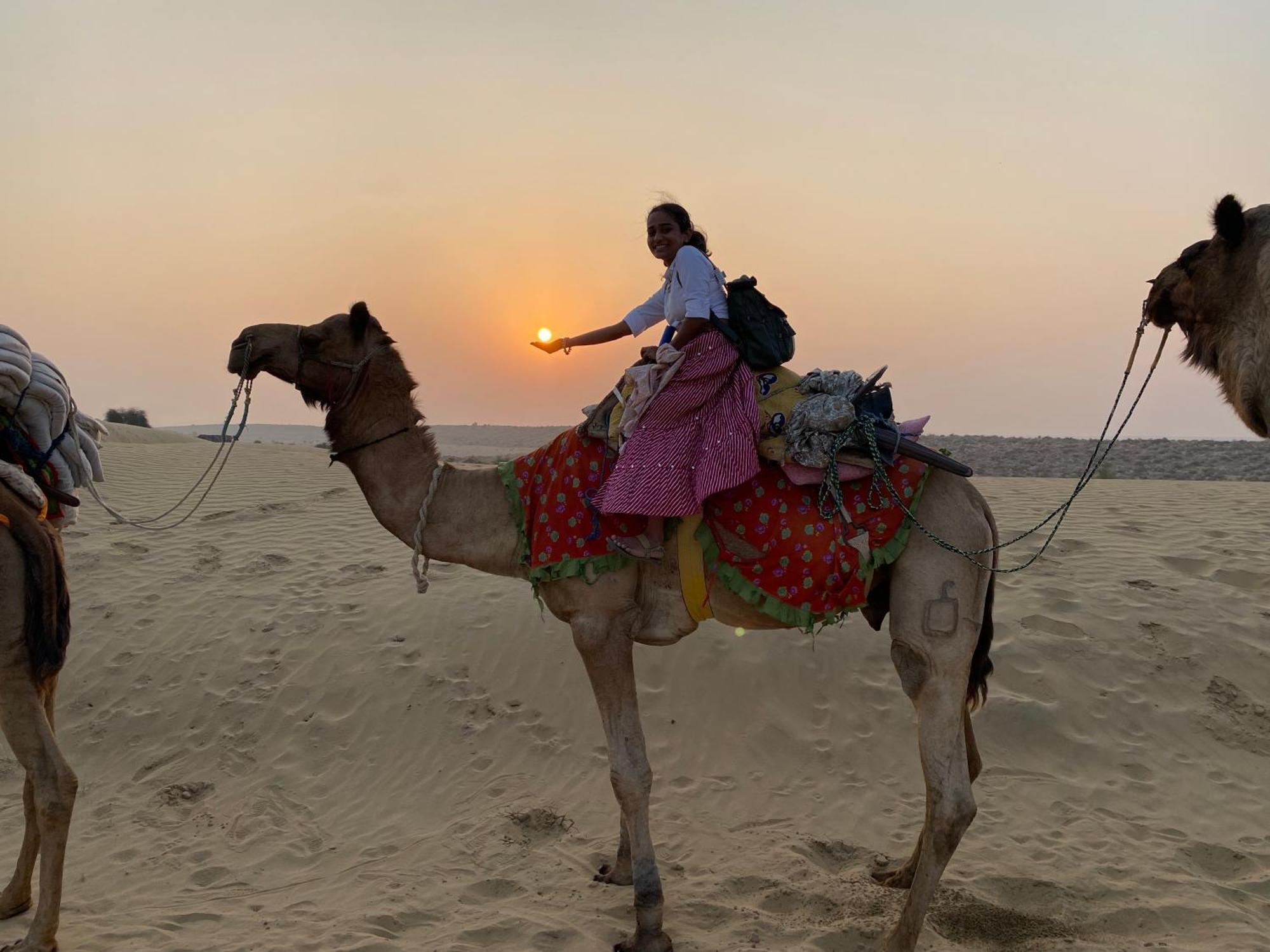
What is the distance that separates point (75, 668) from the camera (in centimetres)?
831

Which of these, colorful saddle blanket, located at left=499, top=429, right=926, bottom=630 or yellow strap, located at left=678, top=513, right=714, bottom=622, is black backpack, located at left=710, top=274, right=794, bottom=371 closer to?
colorful saddle blanket, located at left=499, top=429, right=926, bottom=630

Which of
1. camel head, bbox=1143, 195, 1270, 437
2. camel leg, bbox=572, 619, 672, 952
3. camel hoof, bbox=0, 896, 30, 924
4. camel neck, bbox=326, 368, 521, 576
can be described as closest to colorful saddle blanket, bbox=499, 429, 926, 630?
camel neck, bbox=326, 368, 521, 576

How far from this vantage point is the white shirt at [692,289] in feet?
14.4

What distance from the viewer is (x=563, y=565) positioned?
4.35 metres

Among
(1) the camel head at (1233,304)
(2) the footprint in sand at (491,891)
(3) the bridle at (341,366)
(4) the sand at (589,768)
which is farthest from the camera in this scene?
(2) the footprint in sand at (491,891)

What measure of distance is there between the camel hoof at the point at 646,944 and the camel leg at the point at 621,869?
722 mm

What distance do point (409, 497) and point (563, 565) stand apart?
91cm

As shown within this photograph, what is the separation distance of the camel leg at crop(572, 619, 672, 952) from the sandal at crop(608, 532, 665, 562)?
411mm

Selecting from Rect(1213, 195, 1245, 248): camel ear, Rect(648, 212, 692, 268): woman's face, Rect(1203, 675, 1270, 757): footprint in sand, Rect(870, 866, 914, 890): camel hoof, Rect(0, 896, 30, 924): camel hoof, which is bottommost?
Rect(0, 896, 30, 924): camel hoof

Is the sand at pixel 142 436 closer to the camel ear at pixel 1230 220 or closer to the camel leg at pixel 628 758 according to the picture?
the camel leg at pixel 628 758

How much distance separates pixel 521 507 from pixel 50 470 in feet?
8.71

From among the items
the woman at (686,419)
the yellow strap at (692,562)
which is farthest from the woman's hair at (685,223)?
the yellow strap at (692,562)

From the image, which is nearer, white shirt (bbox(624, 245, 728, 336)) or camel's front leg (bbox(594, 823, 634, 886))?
white shirt (bbox(624, 245, 728, 336))

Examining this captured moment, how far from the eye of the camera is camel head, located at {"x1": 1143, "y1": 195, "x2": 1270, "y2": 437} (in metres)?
2.89
